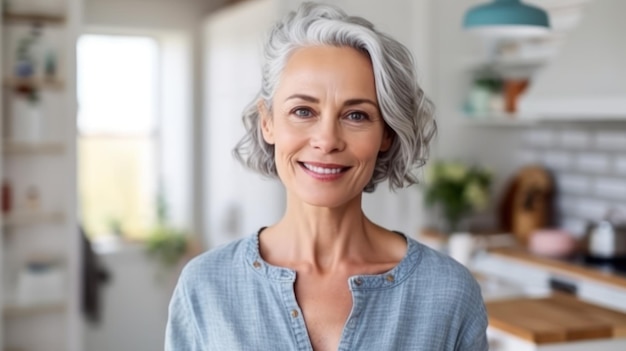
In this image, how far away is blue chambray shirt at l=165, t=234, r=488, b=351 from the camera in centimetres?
123

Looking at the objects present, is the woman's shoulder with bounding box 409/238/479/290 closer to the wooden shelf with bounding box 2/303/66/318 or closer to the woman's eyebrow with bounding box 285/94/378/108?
the woman's eyebrow with bounding box 285/94/378/108

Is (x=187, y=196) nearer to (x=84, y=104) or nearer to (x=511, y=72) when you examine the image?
(x=84, y=104)

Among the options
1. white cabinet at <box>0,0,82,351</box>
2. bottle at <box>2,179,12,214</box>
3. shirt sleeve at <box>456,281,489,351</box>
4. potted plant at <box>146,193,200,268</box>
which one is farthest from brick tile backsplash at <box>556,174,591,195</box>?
shirt sleeve at <box>456,281,489,351</box>

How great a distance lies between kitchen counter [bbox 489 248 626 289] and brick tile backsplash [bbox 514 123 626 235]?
0.53 meters

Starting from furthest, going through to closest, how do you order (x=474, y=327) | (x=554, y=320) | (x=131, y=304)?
(x=131, y=304) → (x=554, y=320) → (x=474, y=327)

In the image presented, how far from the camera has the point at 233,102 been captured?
4863mm

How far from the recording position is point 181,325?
132 cm

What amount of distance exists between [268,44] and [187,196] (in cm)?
422

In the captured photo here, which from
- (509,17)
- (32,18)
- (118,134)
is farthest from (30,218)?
(509,17)

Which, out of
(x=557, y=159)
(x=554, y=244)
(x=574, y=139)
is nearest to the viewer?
(x=554, y=244)

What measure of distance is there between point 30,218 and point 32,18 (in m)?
1.00

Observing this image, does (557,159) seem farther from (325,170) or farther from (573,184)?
(325,170)

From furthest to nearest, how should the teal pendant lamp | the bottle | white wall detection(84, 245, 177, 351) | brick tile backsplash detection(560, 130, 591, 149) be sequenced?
white wall detection(84, 245, 177, 351)
brick tile backsplash detection(560, 130, 591, 149)
the bottle
the teal pendant lamp

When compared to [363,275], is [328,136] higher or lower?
higher
